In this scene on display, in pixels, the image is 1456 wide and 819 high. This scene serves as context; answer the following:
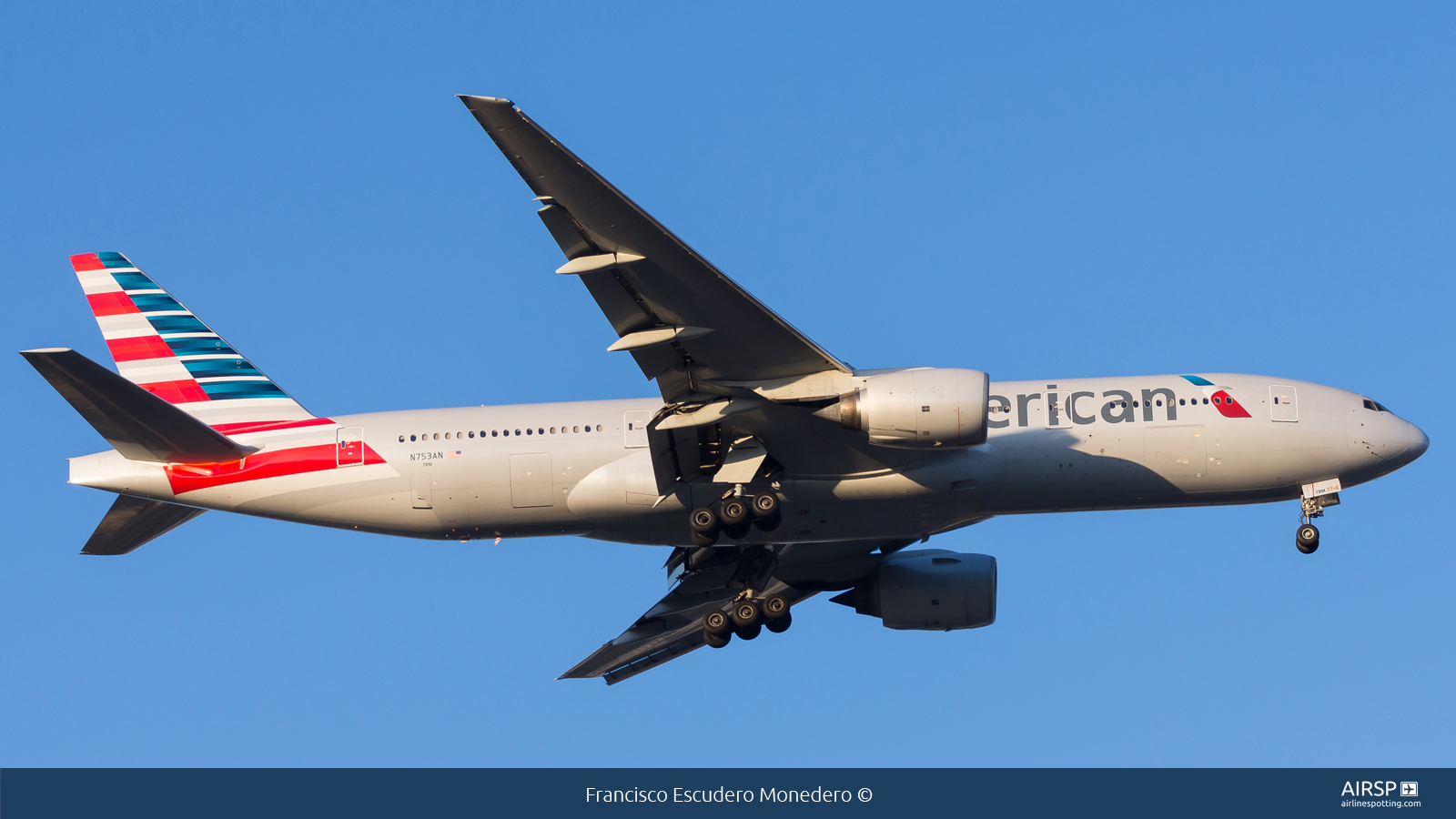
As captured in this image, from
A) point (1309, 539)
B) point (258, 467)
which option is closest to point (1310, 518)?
point (1309, 539)

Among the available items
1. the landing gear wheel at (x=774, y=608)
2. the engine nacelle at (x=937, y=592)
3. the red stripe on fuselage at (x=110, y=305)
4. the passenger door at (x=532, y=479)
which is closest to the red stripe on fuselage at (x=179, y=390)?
the red stripe on fuselage at (x=110, y=305)

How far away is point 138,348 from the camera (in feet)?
99.2

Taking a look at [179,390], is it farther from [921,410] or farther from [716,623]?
[921,410]

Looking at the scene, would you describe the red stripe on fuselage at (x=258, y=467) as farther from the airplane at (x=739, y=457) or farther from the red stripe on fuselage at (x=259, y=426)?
the red stripe on fuselage at (x=259, y=426)

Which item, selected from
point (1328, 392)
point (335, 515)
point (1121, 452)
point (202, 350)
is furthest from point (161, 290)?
point (1328, 392)

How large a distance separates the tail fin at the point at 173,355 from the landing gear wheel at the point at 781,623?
10.9 meters

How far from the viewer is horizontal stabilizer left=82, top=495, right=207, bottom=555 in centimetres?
2855

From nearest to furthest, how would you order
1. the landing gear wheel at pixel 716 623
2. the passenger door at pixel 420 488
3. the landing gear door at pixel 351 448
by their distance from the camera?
the passenger door at pixel 420 488 < the landing gear door at pixel 351 448 < the landing gear wheel at pixel 716 623

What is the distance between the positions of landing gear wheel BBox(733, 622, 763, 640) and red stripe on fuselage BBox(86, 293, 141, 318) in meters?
15.6

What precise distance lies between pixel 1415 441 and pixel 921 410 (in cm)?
1174

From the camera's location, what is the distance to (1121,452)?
87.5 feet

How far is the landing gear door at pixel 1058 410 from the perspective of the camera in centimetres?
2673

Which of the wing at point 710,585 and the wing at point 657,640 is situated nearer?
the wing at point 710,585
